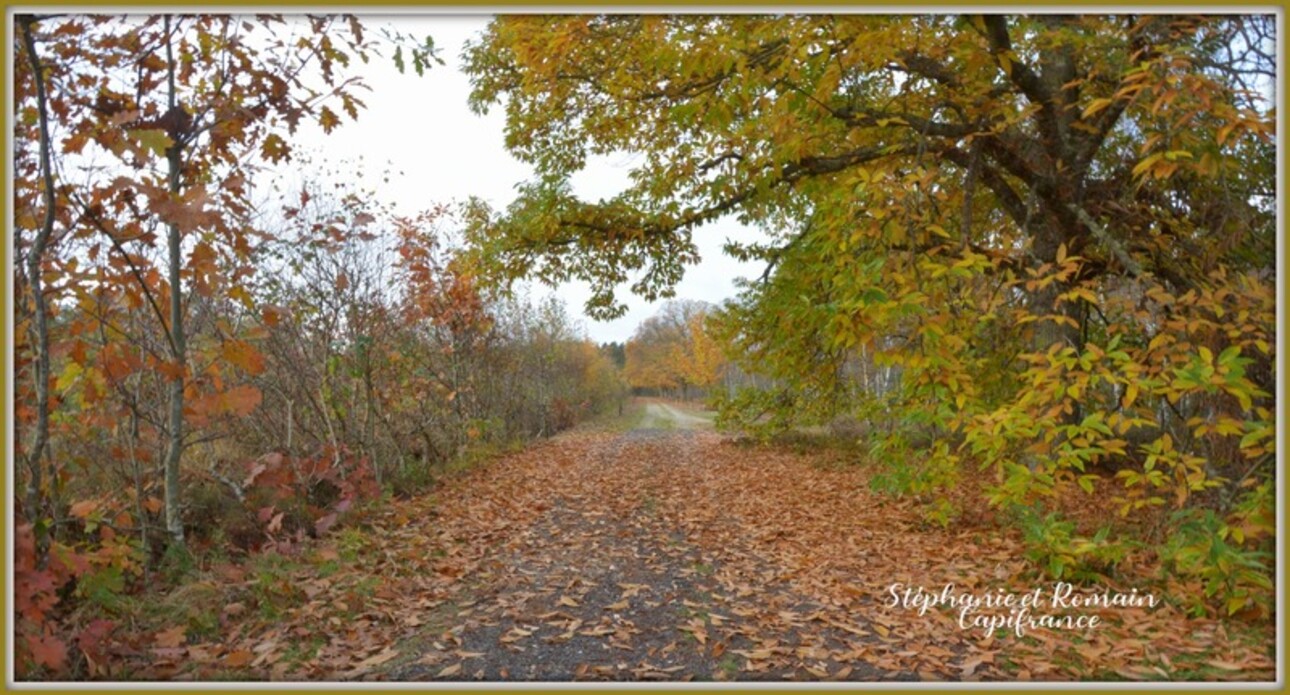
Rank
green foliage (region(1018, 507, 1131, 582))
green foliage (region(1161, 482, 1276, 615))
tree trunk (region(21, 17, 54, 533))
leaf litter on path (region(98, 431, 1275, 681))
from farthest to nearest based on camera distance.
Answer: green foliage (region(1018, 507, 1131, 582)) < leaf litter on path (region(98, 431, 1275, 681)) < green foliage (region(1161, 482, 1276, 615)) < tree trunk (region(21, 17, 54, 533))

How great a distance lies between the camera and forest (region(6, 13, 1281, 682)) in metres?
3.07

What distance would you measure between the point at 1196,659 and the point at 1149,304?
198 cm

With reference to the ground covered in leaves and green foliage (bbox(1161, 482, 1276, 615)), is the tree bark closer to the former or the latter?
the ground covered in leaves

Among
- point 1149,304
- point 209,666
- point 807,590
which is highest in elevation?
point 1149,304

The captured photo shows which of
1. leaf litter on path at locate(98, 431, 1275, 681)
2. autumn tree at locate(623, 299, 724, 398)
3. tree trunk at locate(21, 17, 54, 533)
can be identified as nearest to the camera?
tree trunk at locate(21, 17, 54, 533)

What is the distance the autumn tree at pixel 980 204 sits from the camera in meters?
3.43

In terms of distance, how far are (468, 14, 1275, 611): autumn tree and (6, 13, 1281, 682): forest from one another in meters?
0.04

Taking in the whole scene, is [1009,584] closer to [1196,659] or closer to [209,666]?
[1196,659]

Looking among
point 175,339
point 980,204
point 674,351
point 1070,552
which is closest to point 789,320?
point 980,204

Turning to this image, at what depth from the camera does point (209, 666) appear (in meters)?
3.04

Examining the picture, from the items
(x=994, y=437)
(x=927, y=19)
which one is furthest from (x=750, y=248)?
(x=994, y=437)

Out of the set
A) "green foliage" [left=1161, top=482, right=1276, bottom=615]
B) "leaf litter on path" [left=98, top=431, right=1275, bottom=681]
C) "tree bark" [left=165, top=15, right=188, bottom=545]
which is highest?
"tree bark" [left=165, top=15, right=188, bottom=545]

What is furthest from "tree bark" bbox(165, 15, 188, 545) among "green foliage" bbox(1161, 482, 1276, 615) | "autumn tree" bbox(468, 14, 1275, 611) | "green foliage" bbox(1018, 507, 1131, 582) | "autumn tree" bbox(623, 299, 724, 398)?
"autumn tree" bbox(623, 299, 724, 398)

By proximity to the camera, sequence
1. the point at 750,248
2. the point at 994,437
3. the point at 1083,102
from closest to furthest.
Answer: the point at 994,437, the point at 1083,102, the point at 750,248
